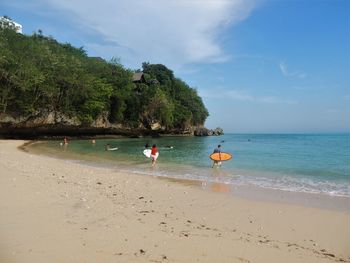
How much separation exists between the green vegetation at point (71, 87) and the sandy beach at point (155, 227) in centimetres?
3459

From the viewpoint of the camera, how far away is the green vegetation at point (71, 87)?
4050cm

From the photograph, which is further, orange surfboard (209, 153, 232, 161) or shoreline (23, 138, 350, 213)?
orange surfboard (209, 153, 232, 161)

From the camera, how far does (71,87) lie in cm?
4916

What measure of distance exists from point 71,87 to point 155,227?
46.1 metres

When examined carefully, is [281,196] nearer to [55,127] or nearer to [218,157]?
[218,157]

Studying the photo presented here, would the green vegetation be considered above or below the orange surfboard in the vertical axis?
above

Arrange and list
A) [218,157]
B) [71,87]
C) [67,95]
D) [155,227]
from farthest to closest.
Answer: [67,95] < [71,87] < [218,157] < [155,227]

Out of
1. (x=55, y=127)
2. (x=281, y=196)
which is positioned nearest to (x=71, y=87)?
(x=55, y=127)

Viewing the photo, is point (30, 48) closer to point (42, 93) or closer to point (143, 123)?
point (42, 93)

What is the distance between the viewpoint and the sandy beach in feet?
16.5

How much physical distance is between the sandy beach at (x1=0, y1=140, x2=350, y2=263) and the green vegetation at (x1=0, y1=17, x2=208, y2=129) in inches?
1362

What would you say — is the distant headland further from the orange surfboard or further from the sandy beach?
the sandy beach

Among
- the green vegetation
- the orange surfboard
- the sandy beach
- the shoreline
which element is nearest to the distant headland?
the green vegetation

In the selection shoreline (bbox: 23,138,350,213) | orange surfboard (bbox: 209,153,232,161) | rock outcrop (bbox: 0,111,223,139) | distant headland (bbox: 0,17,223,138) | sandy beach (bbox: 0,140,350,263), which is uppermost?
distant headland (bbox: 0,17,223,138)
